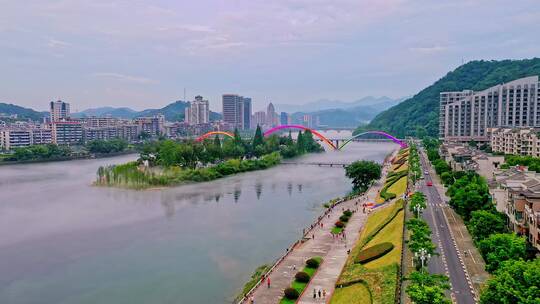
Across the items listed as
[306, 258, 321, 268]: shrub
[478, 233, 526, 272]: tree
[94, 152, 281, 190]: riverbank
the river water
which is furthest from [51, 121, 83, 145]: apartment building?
[478, 233, 526, 272]: tree

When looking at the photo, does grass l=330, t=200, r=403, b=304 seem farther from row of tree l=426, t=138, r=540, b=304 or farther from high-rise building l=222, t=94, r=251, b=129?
high-rise building l=222, t=94, r=251, b=129

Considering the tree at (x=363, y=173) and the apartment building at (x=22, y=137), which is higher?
the apartment building at (x=22, y=137)

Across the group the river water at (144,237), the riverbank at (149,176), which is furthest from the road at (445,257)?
the riverbank at (149,176)

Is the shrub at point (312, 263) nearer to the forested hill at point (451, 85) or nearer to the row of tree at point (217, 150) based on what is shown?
the row of tree at point (217, 150)

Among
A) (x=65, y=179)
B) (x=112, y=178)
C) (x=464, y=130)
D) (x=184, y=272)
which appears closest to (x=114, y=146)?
(x=65, y=179)

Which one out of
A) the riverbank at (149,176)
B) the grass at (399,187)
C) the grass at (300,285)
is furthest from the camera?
the riverbank at (149,176)

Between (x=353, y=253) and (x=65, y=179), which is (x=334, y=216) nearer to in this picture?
(x=353, y=253)

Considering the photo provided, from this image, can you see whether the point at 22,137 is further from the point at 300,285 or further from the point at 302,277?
the point at 300,285
